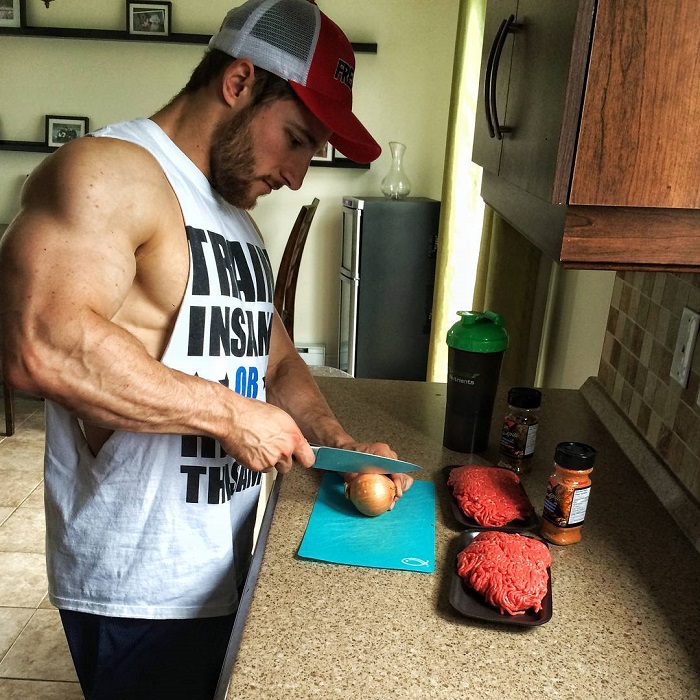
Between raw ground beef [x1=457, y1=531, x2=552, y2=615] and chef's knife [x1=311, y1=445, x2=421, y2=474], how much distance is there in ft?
0.67

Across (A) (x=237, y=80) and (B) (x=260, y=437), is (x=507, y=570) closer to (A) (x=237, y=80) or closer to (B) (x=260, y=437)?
(B) (x=260, y=437)

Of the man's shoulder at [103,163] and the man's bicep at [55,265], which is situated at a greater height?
the man's shoulder at [103,163]

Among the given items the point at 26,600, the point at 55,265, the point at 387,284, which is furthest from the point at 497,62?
the point at 387,284

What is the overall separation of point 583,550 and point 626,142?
627 mm

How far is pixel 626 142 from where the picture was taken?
692 mm

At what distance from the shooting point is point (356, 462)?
117 centimetres

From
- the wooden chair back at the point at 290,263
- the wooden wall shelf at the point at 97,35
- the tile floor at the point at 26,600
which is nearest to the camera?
the tile floor at the point at 26,600

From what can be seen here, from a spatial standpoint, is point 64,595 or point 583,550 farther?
point 64,595

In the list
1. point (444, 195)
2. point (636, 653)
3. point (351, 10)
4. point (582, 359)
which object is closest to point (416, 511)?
point (636, 653)

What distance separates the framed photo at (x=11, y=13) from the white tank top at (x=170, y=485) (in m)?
3.23

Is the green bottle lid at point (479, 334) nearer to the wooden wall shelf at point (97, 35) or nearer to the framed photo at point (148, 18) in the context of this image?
the wooden wall shelf at point (97, 35)

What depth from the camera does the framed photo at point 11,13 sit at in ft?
12.0

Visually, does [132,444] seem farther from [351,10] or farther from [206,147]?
[351,10]

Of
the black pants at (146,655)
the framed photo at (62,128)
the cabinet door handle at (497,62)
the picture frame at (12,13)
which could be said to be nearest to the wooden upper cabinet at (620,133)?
the cabinet door handle at (497,62)
